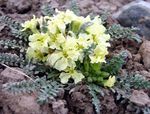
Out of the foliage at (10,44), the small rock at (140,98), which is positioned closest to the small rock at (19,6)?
the foliage at (10,44)

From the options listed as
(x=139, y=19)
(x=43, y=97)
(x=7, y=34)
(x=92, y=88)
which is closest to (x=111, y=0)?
(x=139, y=19)

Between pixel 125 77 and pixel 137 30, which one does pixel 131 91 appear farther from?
pixel 137 30

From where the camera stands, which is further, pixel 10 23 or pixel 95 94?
pixel 10 23

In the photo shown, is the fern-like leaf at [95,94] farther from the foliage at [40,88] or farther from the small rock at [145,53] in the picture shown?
the small rock at [145,53]

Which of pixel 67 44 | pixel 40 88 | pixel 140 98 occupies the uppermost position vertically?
pixel 67 44

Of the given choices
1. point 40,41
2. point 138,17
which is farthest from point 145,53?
point 40,41

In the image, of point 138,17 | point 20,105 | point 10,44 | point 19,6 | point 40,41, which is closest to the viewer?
point 20,105

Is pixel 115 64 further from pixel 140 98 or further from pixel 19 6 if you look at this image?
pixel 19 6
